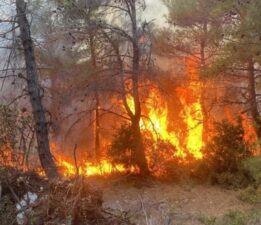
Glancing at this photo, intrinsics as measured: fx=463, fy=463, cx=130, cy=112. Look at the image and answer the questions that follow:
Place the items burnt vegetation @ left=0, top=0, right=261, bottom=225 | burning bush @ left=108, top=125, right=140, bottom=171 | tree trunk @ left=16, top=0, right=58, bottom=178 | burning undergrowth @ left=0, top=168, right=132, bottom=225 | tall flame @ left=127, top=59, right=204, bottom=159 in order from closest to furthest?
burning undergrowth @ left=0, top=168, right=132, bottom=225 < burnt vegetation @ left=0, top=0, right=261, bottom=225 < tree trunk @ left=16, top=0, right=58, bottom=178 < burning bush @ left=108, top=125, right=140, bottom=171 < tall flame @ left=127, top=59, right=204, bottom=159

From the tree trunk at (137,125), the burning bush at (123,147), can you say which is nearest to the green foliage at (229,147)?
the tree trunk at (137,125)

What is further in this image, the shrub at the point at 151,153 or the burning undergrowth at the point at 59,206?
the shrub at the point at 151,153

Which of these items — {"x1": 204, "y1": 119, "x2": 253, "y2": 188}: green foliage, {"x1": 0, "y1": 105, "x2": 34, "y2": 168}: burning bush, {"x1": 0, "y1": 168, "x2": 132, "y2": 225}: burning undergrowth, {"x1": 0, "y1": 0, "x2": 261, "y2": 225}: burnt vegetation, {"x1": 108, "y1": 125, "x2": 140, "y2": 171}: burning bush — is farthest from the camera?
{"x1": 108, "y1": 125, "x2": 140, "y2": 171}: burning bush

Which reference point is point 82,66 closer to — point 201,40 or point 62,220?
point 201,40

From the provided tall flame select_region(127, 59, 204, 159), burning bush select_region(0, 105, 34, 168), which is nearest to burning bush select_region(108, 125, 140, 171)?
tall flame select_region(127, 59, 204, 159)

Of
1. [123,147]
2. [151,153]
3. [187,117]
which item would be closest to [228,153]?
[151,153]

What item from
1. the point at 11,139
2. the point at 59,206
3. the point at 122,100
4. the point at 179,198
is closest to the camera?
the point at 59,206

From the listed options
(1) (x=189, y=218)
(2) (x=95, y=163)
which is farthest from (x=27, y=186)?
(2) (x=95, y=163)

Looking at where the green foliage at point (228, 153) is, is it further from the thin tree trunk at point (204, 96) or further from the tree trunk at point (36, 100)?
the tree trunk at point (36, 100)

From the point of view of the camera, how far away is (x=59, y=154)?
2580 cm

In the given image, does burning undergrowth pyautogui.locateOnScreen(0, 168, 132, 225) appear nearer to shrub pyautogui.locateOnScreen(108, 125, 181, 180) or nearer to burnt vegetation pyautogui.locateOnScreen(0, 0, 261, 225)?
→ burnt vegetation pyautogui.locateOnScreen(0, 0, 261, 225)

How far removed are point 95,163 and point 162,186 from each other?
13.2ft

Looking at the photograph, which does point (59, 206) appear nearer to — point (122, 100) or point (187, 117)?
point (122, 100)

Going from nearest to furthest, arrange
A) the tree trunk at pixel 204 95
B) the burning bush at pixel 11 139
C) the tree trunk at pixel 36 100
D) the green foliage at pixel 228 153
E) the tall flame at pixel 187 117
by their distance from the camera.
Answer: the burning bush at pixel 11 139
the tree trunk at pixel 36 100
the green foliage at pixel 228 153
the tall flame at pixel 187 117
the tree trunk at pixel 204 95
